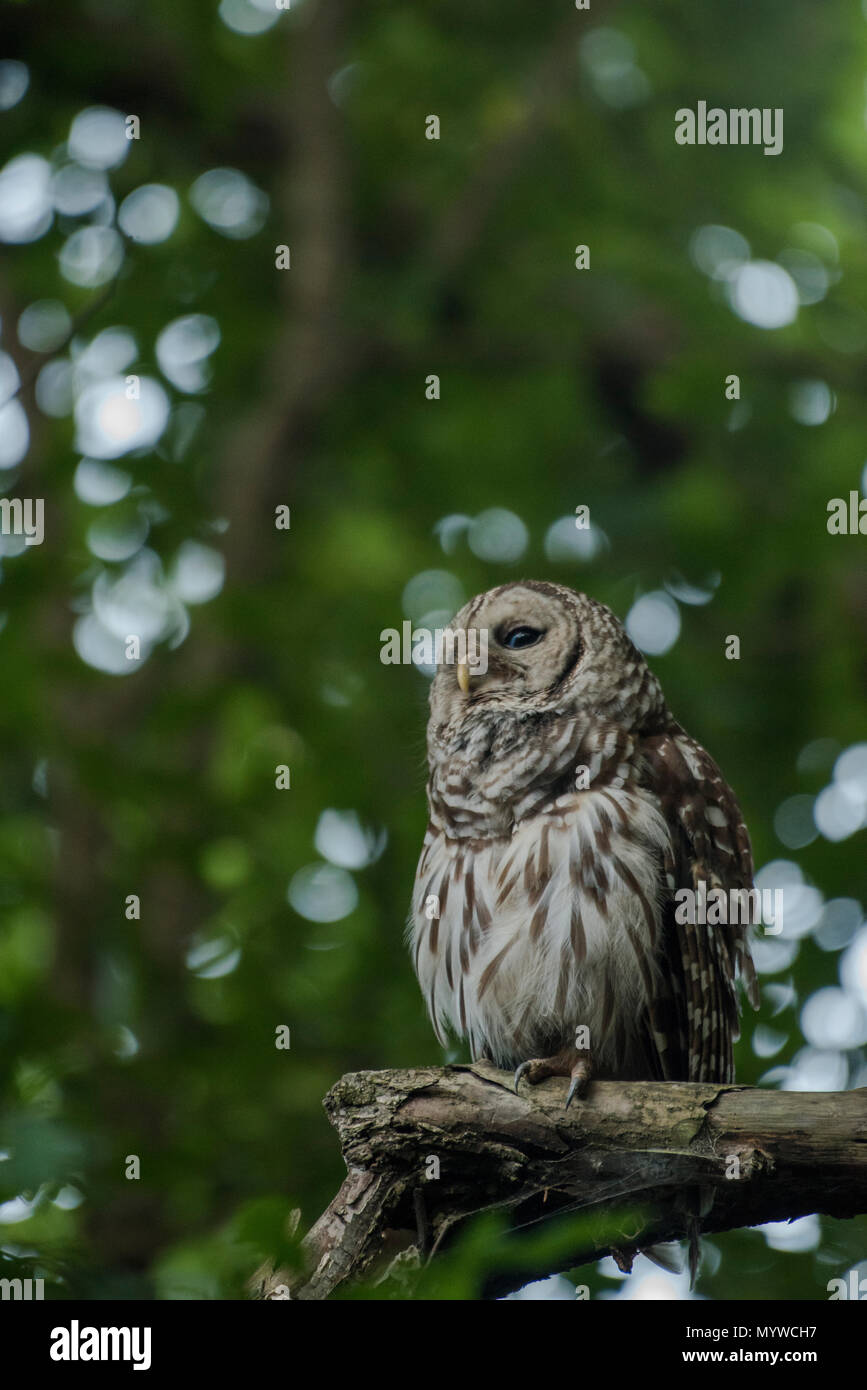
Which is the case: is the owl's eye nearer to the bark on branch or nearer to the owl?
the owl

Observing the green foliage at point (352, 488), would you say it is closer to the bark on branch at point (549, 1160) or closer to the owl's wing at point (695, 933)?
the owl's wing at point (695, 933)

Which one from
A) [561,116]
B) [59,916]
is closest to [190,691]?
[59,916]

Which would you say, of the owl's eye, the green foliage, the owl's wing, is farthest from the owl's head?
the green foliage

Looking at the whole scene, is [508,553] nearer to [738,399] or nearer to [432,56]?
[738,399]

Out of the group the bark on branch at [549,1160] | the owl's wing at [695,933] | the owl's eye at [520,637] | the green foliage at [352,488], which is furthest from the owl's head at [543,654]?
the bark on branch at [549,1160]

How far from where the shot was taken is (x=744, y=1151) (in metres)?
2.00

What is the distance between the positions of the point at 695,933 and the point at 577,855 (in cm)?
29

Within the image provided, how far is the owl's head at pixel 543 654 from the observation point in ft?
9.21

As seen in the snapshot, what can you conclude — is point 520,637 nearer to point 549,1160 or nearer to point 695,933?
point 695,933

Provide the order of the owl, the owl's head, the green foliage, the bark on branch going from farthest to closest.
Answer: the green foliage, the owl's head, the owl, the bark on branch

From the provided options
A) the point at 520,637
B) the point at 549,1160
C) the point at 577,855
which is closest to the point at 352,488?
the point at 520,637

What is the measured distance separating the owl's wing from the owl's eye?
0.31 meters

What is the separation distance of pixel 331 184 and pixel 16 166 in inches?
45.8

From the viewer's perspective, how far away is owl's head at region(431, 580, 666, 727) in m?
2.81
